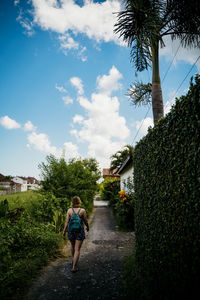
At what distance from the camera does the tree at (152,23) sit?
4699 millimetres

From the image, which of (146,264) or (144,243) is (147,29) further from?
(146,264)

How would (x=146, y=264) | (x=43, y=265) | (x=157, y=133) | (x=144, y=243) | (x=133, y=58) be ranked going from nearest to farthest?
(x=157, y=133)
(x=146, y=264)
(x=144, y=243)
(x=43, y=265)
(x=133, y=58)

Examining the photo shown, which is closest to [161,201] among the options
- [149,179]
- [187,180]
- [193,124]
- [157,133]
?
[149,179]

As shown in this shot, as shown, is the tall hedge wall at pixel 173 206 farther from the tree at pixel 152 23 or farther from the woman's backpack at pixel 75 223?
the tree at pixel 152 23

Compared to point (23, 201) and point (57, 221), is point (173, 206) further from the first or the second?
point (23, 201)

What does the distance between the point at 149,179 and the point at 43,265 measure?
3294 mm

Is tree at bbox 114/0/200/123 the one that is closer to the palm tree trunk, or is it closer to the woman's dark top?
the palm tree trunk

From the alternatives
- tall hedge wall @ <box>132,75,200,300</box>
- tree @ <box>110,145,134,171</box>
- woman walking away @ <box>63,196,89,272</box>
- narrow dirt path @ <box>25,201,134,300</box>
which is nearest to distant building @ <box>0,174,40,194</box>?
tree @ <box>110,145,134,171</box>

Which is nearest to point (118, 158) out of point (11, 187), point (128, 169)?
point (128, 169)

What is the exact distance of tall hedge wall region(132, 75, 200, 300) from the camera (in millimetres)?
1664

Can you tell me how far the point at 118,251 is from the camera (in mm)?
5137

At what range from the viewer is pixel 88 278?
352 cm

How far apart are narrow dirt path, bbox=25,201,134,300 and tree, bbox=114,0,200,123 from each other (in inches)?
229

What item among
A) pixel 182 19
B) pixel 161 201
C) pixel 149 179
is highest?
pixel 182 19
